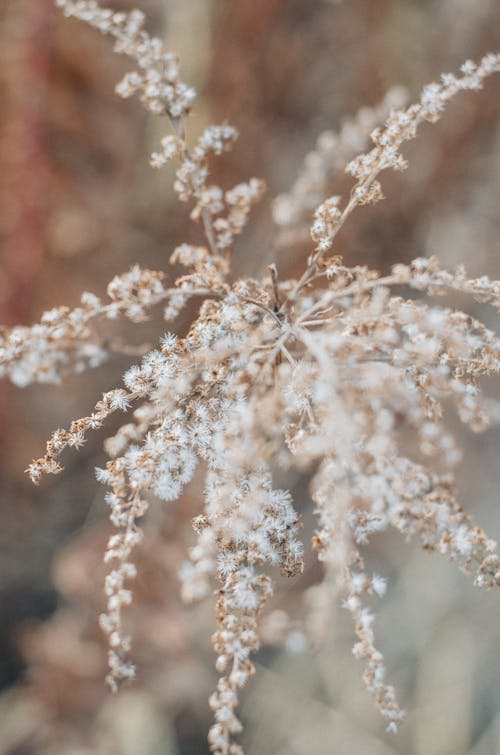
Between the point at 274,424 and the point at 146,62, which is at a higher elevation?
the point at 146,62

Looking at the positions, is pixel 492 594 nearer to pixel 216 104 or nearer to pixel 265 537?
pixel 265 537

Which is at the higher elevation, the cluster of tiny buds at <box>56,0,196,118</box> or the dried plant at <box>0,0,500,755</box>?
the cluster of tiny buds at <box>56,0,196,118</box>

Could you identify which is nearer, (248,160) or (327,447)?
(327,447)

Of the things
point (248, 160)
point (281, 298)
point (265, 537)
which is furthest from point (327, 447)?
point (248, 160)

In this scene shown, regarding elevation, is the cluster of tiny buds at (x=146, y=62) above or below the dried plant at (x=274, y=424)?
above

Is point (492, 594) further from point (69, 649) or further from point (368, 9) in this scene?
point (368, 9)

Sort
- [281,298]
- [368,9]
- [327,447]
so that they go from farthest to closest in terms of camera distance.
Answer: [368,9], [281,298], [327,447]

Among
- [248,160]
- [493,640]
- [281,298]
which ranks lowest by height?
[493,640]

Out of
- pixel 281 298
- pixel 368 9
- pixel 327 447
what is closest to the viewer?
pixel 327 447

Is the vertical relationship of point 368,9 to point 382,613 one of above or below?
above

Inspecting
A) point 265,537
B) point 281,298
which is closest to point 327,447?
point 265,537
